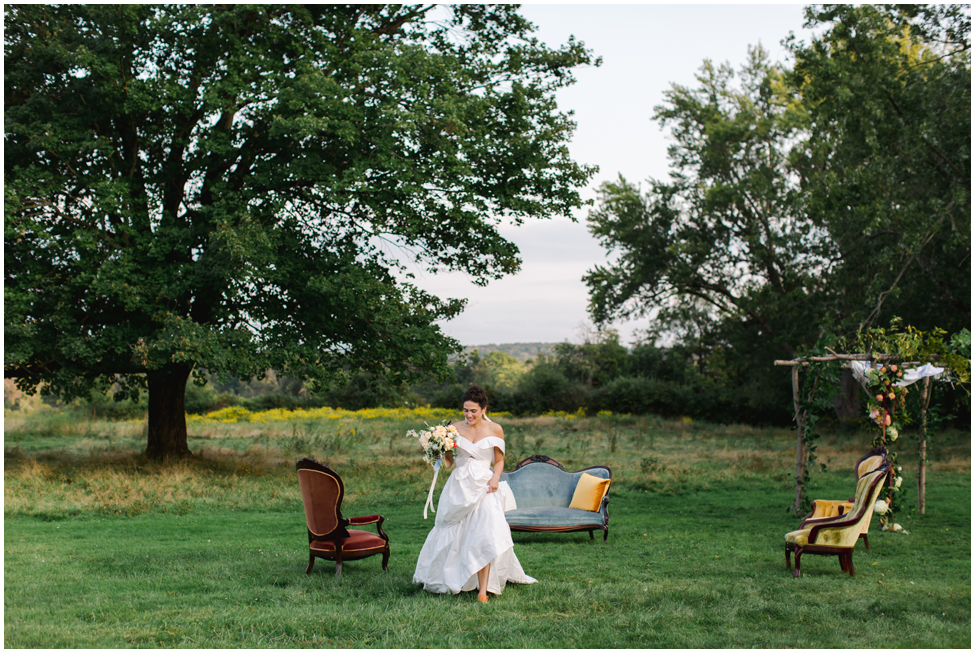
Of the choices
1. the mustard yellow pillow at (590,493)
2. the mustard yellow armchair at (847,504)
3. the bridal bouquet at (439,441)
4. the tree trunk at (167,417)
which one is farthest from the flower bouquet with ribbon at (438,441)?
the tree trunk at (167,417)

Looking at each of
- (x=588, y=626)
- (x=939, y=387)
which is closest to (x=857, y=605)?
(x=588, y=626)

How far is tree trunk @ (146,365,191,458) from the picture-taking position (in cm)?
1708

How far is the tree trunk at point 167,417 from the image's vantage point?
1708cm

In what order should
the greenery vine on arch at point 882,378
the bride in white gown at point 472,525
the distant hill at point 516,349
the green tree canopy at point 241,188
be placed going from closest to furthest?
the bride in white gown at point 472,525 → the greenery vine on arch at point 882,378 → the green tree canopy at point 241,188 → the distant hill at point 516,349

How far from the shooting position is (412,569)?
7957 millimetres

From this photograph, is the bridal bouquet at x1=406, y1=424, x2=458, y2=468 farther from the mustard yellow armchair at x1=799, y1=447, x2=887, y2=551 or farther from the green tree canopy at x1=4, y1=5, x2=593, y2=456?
the green tree canopy at x1=4, y1=5, x2=593, y2=456

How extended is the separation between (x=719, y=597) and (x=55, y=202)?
564 inches

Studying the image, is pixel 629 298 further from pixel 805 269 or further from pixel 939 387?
pixel 939 387

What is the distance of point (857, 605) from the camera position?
6.24m

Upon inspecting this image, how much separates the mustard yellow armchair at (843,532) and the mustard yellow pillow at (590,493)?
3090 mm

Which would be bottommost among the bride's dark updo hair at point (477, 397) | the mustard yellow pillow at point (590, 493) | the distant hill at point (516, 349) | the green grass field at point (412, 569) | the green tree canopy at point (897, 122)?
the green grass field at point (412, 569)

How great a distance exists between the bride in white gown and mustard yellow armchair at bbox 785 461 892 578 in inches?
122

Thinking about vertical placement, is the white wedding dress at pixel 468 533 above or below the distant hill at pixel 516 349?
below

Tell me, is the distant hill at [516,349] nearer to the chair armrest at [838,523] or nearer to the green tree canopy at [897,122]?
the green tree canopy at [897,122]
